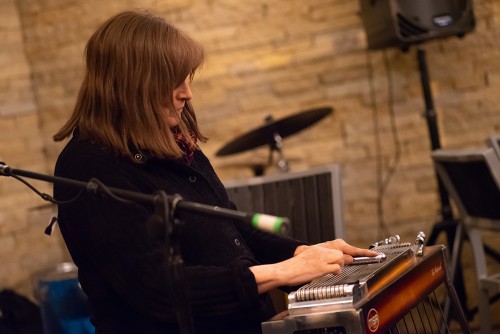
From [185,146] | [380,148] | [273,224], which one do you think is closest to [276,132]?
[380,148]

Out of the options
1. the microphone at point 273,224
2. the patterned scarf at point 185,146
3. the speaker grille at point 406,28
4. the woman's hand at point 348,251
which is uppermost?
the speaker grille at point 406,28

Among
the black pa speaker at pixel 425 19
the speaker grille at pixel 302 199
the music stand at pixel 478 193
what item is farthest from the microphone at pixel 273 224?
the black pa speaker at pixel 425 19

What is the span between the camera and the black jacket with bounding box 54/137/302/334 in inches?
75.3

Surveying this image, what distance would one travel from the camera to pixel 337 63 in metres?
4.80

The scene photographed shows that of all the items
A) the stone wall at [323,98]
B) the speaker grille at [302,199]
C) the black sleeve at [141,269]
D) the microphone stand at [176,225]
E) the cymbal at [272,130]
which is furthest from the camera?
the stone wall at [323,98]

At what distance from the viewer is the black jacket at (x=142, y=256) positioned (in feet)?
6.28

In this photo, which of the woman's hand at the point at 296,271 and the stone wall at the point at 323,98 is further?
the stone wall at the point at 323,98

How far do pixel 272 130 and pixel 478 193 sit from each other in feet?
3.51

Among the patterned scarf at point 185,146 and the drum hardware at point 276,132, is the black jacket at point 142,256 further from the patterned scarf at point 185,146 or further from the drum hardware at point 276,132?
the drum hardware at point 276,132

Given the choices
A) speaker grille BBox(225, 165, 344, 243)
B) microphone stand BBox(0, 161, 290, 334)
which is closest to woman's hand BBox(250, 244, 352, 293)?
microphone stand BBox(0, 161, 290, 334)

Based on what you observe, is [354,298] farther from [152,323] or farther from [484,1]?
[484,1]

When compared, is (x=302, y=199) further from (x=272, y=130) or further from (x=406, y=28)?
(x=406, y=28)

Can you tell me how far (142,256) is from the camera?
1906 millimetres

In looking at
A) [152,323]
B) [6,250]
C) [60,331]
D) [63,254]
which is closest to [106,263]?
[152,323]
